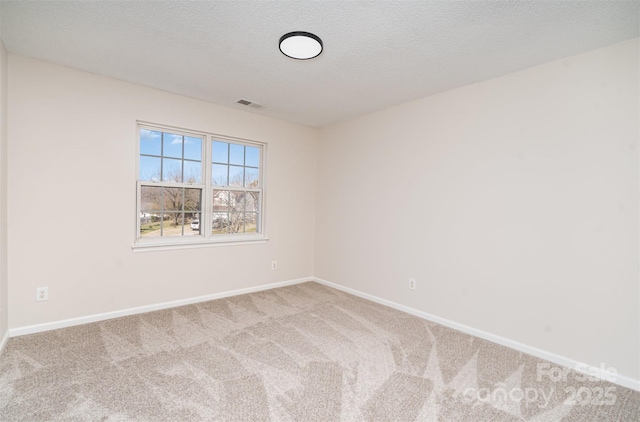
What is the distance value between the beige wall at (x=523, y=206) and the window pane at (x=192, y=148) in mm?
2224

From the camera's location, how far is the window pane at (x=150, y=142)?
3420 millimetres

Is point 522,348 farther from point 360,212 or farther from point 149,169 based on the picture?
point 149,169

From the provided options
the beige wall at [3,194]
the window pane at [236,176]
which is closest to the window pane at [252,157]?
the window pane at [236,176]

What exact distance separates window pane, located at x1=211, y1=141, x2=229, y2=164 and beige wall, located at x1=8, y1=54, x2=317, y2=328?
0.19m

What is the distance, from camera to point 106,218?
123 inches

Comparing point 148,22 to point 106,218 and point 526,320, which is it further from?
point 526,320

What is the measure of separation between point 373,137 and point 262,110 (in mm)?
1532

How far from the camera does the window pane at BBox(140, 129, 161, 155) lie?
135 inches

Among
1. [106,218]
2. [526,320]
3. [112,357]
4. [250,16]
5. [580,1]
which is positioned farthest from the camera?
[106,218]

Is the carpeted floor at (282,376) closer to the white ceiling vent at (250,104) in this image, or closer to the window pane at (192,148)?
the window pane at (192,148)

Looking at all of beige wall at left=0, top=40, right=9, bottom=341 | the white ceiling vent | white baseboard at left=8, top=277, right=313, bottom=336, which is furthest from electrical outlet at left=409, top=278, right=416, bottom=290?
beige wall at left=0, top=40, right=9, bottom=341

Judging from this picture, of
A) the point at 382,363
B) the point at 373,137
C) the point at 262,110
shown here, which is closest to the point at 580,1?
the point at 373,137

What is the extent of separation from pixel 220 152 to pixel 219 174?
295 mm

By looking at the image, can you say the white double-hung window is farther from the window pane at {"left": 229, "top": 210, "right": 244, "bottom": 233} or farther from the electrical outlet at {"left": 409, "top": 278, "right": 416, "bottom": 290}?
the electrical outlet at {"left": 409, "top": 278, "right": 416, "bottom": 290}
